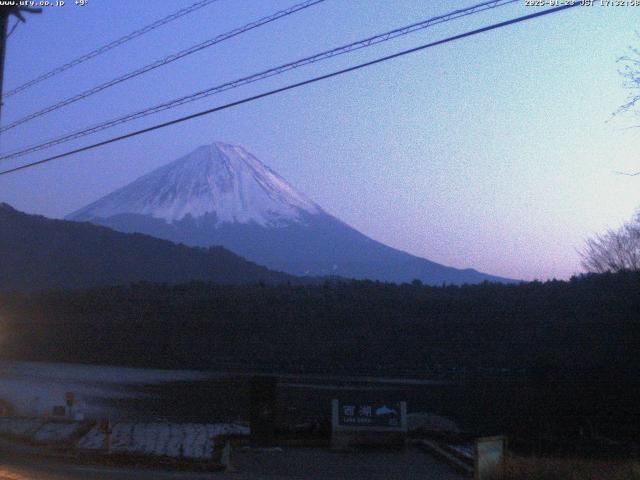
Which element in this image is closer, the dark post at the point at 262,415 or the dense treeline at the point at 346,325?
the dark post at the point at 262,415

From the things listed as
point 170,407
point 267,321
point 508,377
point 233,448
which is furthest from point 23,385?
point 267,321

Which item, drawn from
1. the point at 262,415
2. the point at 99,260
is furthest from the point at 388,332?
the point at 99,260

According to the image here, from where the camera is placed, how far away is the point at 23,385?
3250 centimetres

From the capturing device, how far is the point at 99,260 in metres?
96.9

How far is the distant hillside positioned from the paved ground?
2769 inches

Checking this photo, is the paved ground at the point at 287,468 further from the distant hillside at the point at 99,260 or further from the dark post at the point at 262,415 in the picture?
the distant hillside at the point at 99,260

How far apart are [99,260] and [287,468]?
83.5 meters

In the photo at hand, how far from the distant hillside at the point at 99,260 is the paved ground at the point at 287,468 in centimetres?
7033

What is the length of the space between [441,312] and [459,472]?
4021cm

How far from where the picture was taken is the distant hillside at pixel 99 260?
301 feet

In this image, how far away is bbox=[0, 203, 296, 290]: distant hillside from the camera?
91.7 m

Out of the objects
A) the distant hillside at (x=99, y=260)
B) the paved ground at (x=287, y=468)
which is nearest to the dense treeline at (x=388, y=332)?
the paved ground at (x=287, y=468)

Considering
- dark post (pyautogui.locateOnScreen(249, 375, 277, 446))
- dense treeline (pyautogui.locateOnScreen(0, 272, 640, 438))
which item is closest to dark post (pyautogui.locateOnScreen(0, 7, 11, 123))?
dark post (pyautogui.locateOnScreen(249, 375, 277, 446))

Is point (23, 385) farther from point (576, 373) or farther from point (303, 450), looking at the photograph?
point (576, 373)
